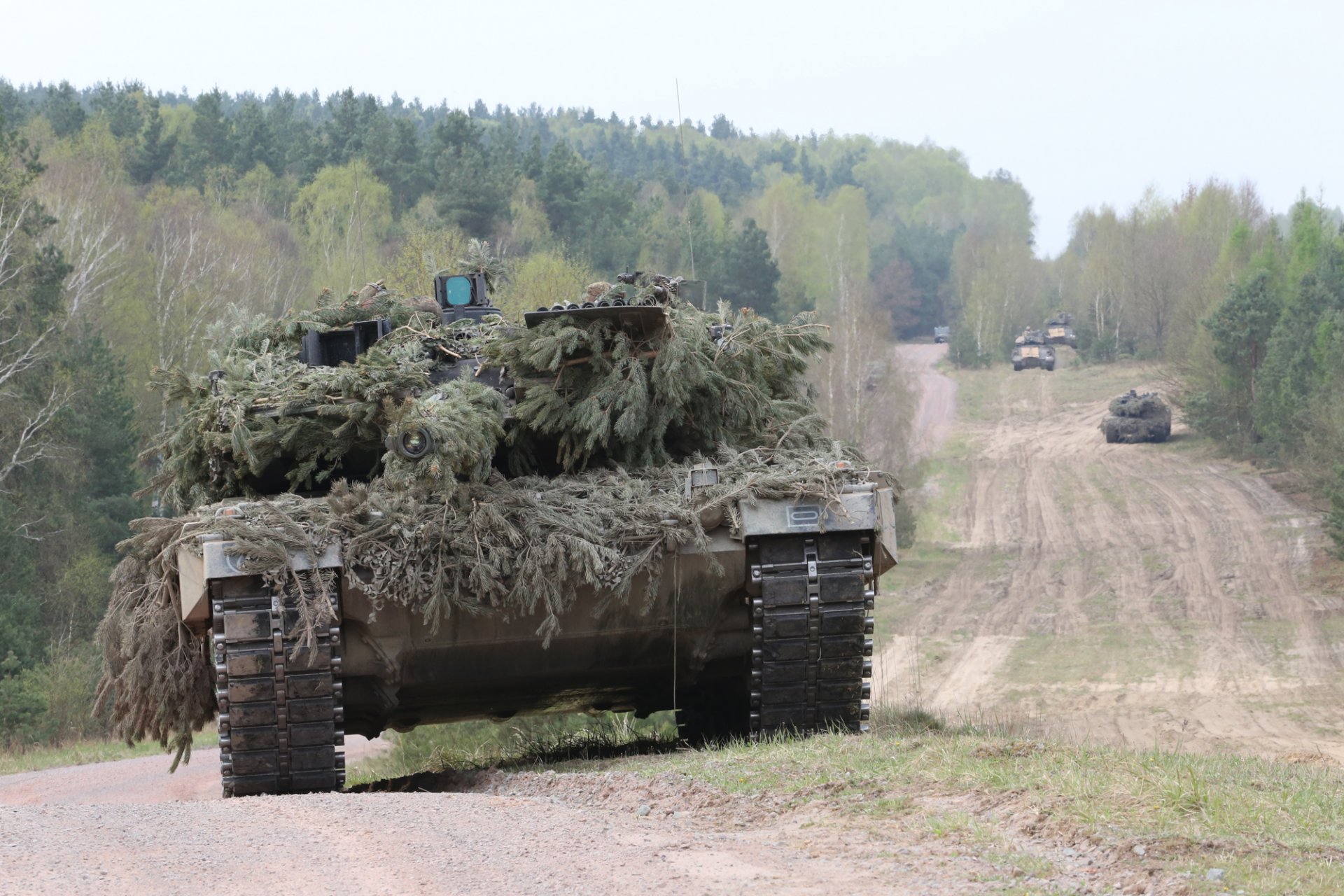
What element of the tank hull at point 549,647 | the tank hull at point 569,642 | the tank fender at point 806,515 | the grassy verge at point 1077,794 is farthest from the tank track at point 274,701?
the tank fender at point 806,515

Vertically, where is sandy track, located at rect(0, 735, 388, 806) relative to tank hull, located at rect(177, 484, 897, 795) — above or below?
below

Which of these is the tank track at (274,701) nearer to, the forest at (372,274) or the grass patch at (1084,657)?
the forest at (372,274)

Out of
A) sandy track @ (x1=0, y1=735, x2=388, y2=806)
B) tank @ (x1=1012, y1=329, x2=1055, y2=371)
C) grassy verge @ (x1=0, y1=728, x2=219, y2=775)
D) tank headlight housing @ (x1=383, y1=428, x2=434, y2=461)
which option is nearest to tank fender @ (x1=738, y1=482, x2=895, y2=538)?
tank headlight housing @ (x1=383, y1=428, x2=434, y2=461)

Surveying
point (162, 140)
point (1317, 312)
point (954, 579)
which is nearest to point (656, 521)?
point (954, 579)

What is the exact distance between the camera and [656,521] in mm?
8531

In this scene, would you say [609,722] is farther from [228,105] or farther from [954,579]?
[228,105]

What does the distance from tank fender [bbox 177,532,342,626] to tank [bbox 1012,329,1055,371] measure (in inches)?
2168

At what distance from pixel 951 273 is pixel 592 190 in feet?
138

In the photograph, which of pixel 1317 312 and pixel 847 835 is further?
pixel 1317 312

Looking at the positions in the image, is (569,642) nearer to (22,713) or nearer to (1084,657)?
(22,713)

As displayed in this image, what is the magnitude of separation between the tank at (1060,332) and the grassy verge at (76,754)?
154 ft

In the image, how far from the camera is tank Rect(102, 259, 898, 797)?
8.17 meters

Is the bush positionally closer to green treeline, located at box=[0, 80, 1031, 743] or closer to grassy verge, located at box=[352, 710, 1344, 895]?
green treeline, located at box=[0, 80, 1031, 743]

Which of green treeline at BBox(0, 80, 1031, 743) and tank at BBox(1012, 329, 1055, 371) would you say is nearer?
green treeline at BBox(0, 80, 1031, 743)
